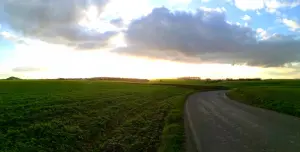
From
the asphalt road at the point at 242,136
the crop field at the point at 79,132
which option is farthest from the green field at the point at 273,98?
the crop field at the point at 79,132

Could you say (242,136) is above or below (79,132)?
above

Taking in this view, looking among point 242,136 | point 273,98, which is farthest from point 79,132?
point 273,98

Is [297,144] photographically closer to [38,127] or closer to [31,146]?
[31,146]

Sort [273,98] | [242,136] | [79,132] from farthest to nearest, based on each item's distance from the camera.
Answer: [273,98] → [79,132] → [242,136]

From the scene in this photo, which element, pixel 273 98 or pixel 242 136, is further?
pixel 273 98

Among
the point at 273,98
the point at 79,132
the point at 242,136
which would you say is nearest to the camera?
the point at 242,136

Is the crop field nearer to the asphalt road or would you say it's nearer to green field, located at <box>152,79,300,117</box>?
the asphalt road

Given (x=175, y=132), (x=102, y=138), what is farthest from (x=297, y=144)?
(x=102, y=138)

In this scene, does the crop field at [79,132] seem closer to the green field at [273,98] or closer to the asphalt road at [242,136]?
the asphalt road at [242,136]

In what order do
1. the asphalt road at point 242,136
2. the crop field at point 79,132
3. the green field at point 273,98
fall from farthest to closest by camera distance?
1. the green field at point 273,98
2. the crop field at point 79,132
3. the asphalt road at point 242,136

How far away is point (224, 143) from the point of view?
16.1m

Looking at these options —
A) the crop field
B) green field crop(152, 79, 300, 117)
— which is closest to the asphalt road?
the crop field

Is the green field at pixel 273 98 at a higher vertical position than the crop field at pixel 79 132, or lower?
higher

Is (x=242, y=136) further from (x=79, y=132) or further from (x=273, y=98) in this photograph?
(x=273, y=98)
